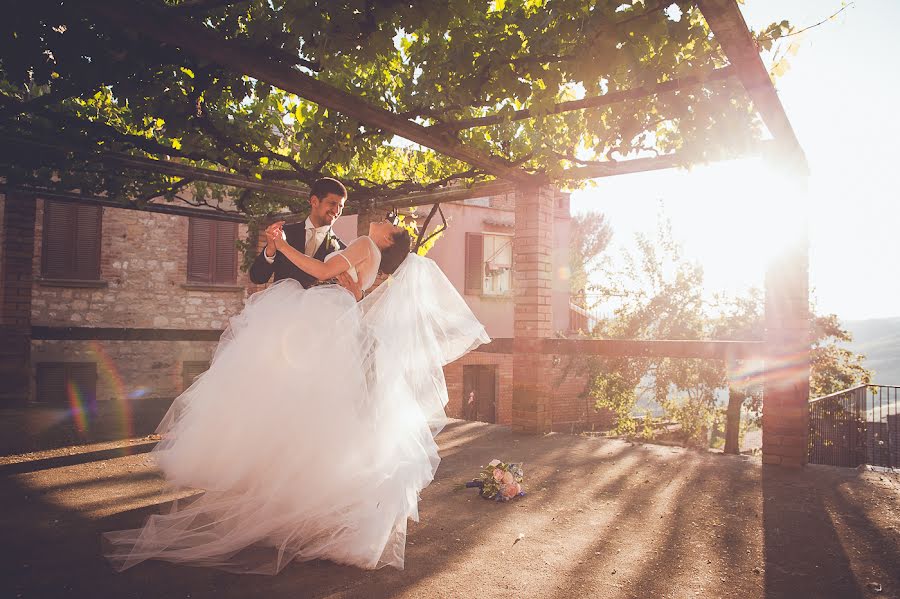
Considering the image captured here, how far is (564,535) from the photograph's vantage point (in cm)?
393

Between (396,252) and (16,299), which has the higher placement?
(396,252)

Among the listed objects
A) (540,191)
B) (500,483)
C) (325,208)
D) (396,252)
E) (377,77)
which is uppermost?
(377,77)

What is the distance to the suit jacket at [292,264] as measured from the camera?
3.94 m

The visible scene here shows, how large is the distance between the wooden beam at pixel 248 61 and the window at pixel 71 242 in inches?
479

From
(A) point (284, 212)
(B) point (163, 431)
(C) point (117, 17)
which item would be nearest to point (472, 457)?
(B) point (163, 431)

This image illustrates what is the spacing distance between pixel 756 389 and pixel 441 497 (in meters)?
15.7

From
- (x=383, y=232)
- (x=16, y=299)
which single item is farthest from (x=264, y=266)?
(x=16, y=299)

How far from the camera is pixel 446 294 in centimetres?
450

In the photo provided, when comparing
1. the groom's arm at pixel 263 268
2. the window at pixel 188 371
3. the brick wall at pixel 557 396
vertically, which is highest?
the groom's arm at pixel 263 268

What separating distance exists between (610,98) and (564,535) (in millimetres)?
3832

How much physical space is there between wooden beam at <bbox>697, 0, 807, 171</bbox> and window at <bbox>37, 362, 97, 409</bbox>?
49.9ft

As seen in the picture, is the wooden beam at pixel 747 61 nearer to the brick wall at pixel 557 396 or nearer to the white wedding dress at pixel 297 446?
the white wedding dress at pixel 297 446

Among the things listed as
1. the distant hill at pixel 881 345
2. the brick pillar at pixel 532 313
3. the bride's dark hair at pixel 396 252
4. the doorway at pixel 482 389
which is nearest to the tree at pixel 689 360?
the doorway at pixel 482 389

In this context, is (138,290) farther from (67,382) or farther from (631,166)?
(631,166)
